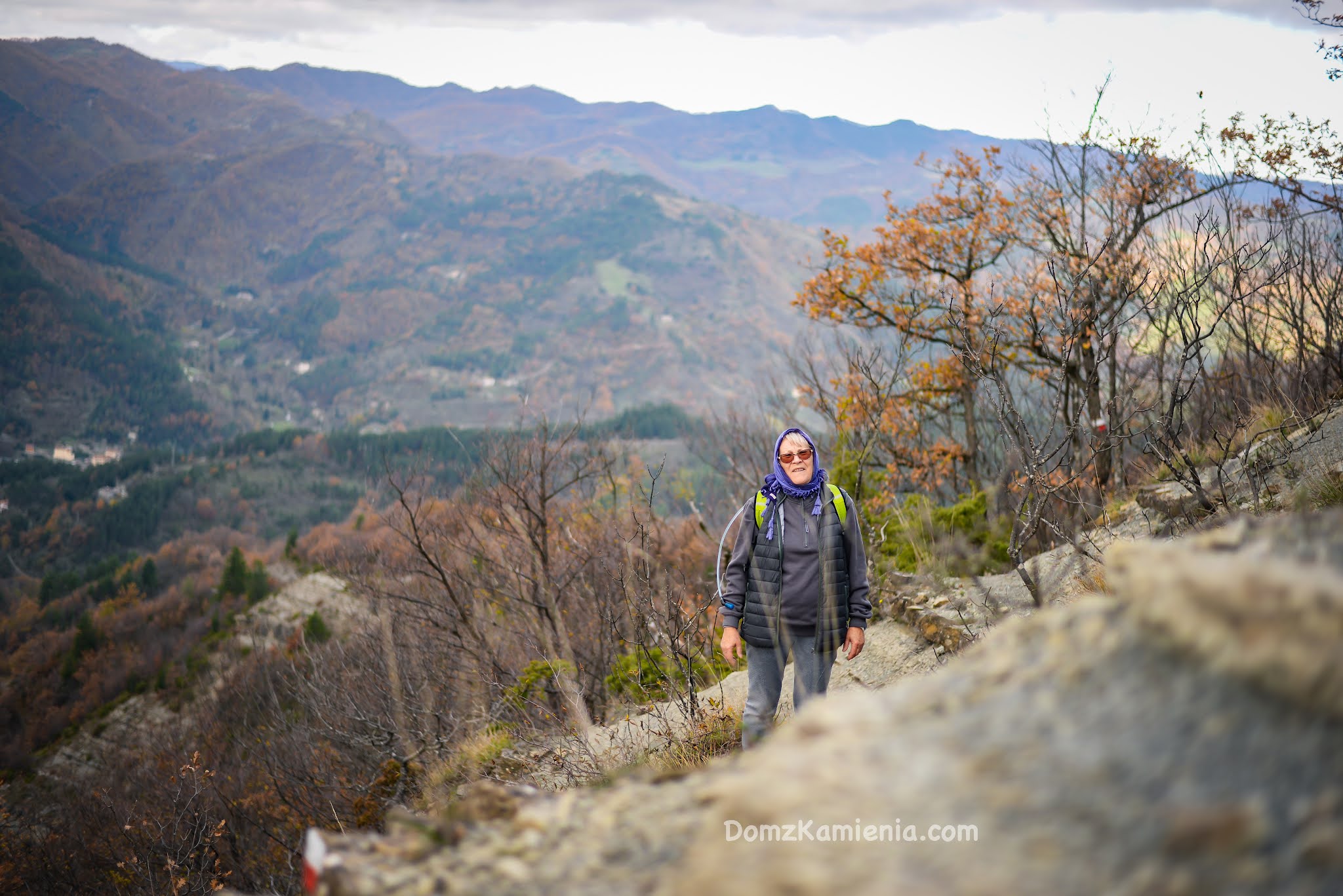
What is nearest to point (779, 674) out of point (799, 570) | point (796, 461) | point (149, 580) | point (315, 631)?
point (799, 570)

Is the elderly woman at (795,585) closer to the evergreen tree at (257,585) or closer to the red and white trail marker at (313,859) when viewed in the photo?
the red and white trail marker at (313,859)

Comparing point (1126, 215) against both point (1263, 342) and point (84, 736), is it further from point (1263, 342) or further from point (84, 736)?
point (84, 736)

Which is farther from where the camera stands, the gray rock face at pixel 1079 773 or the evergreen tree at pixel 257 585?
the evergreen tree at pixel 257 585

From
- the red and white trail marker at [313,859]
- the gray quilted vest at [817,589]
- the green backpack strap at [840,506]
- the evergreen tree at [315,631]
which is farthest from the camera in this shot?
the evergreen tree at [315,631]

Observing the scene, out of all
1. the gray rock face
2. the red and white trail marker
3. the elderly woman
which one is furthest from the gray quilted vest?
the red and white trail marker

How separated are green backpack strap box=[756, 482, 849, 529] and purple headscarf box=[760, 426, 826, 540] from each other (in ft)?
0.07

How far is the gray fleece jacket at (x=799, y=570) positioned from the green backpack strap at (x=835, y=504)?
1.1 inches

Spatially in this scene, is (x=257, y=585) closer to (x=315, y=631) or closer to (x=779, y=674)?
(x=315, y=631)

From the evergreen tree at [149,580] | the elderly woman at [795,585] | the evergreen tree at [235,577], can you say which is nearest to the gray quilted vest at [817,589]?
the elderly woman at [795,585]

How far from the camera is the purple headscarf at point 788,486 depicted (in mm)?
4254

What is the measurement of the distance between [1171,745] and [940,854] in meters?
0.53

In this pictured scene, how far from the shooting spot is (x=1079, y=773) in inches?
65.1

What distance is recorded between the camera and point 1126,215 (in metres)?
12.7

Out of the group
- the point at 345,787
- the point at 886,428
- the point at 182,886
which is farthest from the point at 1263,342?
the point at 182,886
